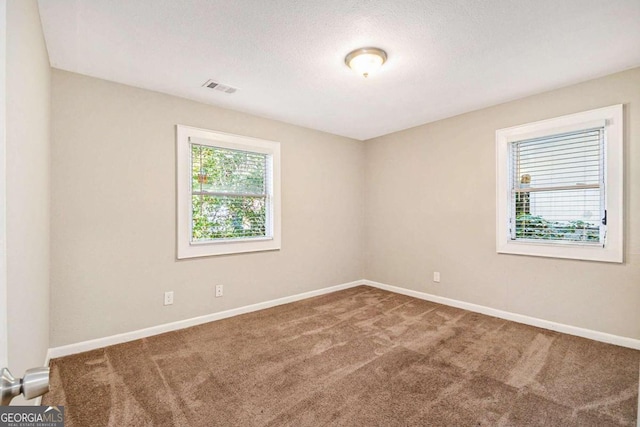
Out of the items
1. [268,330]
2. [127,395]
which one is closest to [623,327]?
[268,330]

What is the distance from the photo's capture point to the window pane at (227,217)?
3338mm

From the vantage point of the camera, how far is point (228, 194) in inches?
138

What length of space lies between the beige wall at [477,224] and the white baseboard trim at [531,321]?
2.0 inches

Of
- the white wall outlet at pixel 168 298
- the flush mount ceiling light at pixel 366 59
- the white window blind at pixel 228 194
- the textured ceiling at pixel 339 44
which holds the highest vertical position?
the textured ceiling at pixel 339 44

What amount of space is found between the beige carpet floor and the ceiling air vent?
247 centimetres

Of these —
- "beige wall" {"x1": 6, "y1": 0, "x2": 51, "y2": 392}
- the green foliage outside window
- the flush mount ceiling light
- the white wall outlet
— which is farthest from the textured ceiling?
the white wall outlet

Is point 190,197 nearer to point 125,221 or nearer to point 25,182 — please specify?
point 125,221

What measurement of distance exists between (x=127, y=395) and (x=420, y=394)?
1970 mm

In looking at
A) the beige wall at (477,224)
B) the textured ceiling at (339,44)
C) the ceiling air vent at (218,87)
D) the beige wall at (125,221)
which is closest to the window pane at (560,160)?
Answer: the beige wall at (477,224)

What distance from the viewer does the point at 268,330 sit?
3.12 metres

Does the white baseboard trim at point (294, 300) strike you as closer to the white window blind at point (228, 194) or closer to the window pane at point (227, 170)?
the white window blind at point (228, 194)

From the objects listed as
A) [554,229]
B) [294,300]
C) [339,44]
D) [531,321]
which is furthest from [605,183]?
[294,300]

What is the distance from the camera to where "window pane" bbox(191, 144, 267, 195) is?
3322 mm

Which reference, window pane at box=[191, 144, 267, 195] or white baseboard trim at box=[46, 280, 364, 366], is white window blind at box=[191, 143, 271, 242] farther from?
white baseboard trim at box=[46, 280, 364, 366]
